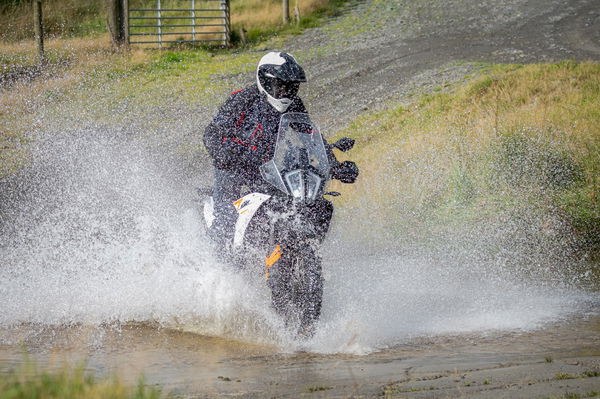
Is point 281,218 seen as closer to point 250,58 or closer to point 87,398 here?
point 87,398

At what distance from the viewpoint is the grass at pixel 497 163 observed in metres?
10.4

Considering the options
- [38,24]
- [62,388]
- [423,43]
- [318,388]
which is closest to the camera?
[62,388]

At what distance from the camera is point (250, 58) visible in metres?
23.8

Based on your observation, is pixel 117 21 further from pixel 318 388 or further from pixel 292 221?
pixel 318 388

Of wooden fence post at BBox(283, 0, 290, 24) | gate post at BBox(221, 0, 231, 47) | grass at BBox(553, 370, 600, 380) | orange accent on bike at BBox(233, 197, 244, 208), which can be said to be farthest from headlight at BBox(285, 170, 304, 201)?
wooden fence post at BBox(283, 0, 290, 24)

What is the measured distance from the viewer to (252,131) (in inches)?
254

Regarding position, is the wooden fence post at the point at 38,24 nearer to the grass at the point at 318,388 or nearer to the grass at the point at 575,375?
the grass at the point at 318,388

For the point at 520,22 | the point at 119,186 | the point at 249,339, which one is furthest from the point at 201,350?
the point at 520,22

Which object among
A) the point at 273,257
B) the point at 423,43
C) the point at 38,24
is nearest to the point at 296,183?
the point at 273,257

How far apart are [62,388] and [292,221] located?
2.53 metres

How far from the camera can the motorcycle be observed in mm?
5840

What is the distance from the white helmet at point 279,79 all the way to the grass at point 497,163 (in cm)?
450

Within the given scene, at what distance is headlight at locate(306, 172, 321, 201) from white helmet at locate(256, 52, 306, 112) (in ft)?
2.60

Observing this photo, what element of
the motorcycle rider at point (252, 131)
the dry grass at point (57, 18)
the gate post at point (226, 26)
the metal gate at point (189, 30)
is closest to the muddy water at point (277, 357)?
the motorcycle rider at point (252, 131)
